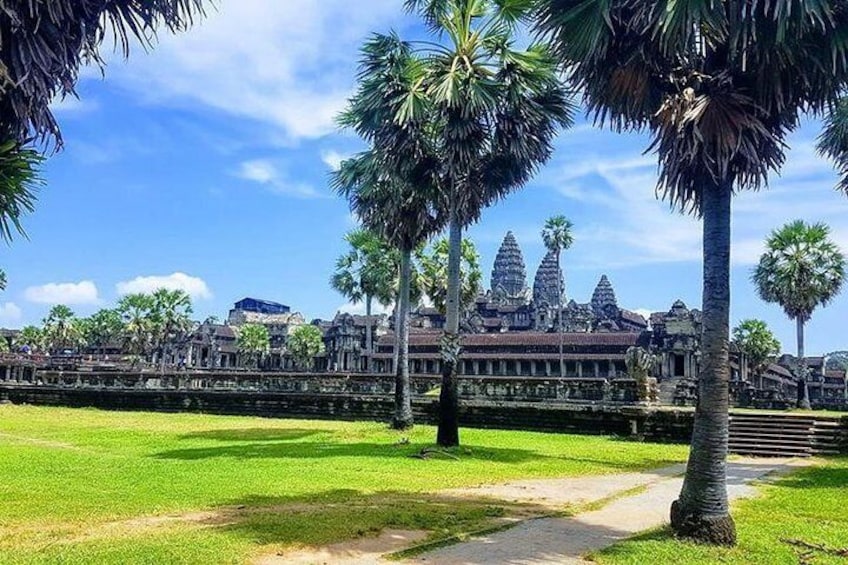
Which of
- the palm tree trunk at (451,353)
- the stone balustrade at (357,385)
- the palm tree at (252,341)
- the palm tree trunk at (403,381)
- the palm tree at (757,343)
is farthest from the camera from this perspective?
the palm tree at (252,341)

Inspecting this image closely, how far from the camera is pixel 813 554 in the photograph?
27.0 feet

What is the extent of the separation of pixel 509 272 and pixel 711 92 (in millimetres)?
102601

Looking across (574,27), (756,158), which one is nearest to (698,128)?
(756,158)

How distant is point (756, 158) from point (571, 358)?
179 ft

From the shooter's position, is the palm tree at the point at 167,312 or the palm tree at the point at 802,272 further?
the palm tree at the point at 167,312

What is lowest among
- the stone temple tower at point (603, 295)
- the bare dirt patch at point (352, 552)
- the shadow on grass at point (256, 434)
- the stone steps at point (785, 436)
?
the shadow on grass at point (256, 434)

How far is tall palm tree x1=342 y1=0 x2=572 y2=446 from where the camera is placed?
18.2 meters

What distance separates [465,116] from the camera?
1814 centimetres

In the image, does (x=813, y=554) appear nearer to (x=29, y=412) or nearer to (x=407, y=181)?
(x=407, y=181)

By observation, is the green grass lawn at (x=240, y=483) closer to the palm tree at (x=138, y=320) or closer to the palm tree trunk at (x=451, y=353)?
the palm tree trunk at (x=451, y=353)

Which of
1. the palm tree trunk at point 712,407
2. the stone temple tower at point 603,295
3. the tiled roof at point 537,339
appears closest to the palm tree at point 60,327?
the tiled roof at point 537,339

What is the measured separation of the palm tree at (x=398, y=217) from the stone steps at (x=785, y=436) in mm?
10005

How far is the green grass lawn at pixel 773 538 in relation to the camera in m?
7.89

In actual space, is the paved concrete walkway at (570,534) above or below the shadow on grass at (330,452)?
above
